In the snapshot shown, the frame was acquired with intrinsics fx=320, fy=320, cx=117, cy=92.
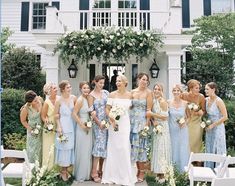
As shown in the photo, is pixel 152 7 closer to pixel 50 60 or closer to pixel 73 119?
pixel 50 60

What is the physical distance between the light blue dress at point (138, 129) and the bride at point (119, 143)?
0.11 metres

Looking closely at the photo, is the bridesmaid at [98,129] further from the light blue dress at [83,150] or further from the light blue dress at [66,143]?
the light blue dress at [66,143]

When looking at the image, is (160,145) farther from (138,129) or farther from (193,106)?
(193,106)

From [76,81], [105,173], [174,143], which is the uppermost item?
[76,81]

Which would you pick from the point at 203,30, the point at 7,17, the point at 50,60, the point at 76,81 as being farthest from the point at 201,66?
the point at 7,17

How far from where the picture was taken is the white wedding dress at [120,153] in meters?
6.09

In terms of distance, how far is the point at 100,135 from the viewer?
6.28 metres

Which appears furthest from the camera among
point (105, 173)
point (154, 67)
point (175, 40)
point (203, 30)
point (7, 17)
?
point (7, 17)

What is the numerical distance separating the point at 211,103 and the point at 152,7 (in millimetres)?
9349

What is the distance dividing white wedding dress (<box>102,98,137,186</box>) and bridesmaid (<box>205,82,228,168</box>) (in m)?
1.65

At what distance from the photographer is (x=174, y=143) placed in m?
6.45

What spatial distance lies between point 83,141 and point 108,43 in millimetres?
4548

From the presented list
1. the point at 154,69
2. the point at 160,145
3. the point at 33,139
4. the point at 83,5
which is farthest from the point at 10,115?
the point at 83,5

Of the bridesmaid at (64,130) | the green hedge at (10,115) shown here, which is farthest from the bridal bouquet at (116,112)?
the green hedge at (10,115)
